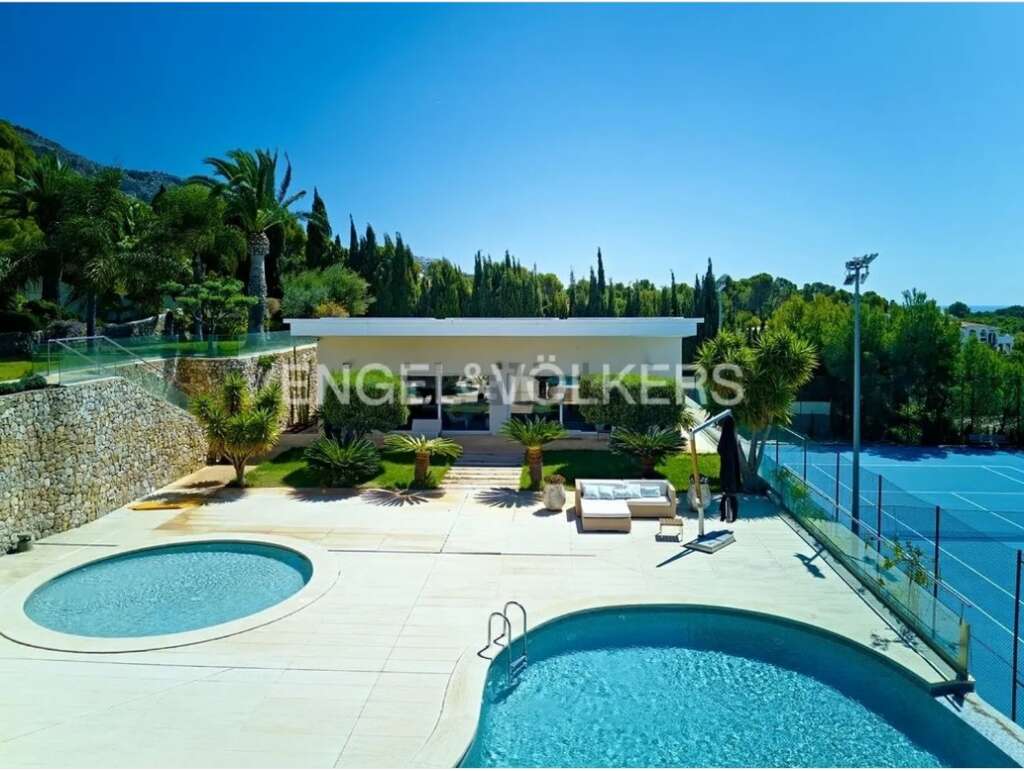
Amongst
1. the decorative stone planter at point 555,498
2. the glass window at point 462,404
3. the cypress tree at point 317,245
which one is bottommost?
the decorative stone planter at point 555,498

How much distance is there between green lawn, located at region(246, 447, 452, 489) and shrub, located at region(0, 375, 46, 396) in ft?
19.4

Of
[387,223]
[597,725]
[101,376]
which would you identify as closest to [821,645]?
[597,725]

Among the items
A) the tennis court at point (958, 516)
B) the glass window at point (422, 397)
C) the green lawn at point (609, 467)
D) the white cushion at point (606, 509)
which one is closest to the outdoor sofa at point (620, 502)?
the white cushion at point (606, 509)

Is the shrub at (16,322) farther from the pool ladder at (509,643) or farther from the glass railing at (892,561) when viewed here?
the glass railing at (892,561)

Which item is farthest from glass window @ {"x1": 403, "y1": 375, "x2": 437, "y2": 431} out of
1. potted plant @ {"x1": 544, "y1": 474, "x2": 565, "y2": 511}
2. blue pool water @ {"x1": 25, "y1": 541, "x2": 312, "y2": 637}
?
blue pool water @ {"x1": 25, "y1": 541, "x2": 312, "y2": 637}

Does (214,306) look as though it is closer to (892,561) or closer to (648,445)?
(648,445)

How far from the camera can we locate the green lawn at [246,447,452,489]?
62.3ft

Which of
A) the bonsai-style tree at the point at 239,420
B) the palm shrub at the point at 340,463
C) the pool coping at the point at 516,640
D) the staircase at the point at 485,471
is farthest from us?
the staircase at the point at 485,471

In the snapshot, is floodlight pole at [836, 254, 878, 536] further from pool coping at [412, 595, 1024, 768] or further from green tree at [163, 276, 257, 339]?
green tree at [163, 276, 257, 339]

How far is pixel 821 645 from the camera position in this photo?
970cm

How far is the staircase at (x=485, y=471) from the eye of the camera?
19328 mm

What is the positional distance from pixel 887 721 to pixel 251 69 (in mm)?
22203

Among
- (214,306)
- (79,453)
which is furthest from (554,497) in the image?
(214,306)

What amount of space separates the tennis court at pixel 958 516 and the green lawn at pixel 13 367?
748 inches
